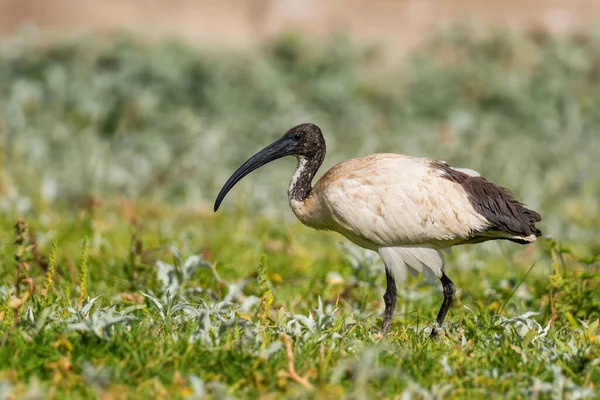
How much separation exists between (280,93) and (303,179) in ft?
22.8

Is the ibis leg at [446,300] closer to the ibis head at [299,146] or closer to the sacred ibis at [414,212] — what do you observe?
the sacred ibis at [414,212]

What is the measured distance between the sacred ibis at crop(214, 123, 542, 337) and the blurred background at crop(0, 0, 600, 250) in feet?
11.9

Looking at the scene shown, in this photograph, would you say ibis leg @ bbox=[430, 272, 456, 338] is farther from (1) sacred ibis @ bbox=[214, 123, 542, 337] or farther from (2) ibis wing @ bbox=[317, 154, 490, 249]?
(2) ibis wing @ bbox=[317, 154, 490, 249]

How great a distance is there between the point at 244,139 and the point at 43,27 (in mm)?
5588

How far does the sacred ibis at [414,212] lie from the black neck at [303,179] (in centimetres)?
27

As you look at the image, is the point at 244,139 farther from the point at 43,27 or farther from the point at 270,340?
the point at 270,340

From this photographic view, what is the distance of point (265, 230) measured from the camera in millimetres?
8961

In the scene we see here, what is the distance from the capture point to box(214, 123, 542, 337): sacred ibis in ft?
18.0

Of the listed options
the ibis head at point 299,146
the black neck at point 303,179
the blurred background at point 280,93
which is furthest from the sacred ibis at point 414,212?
the blurred background at point 280,93

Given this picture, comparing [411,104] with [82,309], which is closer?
[82,309]

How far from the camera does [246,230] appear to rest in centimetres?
902

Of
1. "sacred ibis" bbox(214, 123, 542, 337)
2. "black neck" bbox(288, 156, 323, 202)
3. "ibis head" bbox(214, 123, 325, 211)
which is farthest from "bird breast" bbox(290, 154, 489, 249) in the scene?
"ibis head" bbox(214, 123, 325, 211)

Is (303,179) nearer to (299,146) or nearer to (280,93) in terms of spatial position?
(299,146)

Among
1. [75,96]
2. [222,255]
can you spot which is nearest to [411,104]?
[75,96]
